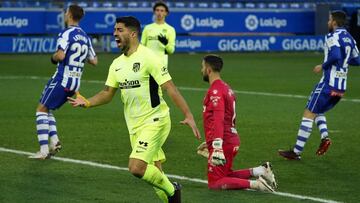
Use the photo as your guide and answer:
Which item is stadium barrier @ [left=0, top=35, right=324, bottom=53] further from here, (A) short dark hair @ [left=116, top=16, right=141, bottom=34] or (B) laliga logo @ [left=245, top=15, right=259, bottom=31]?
(A) short dark hair @ [left=116, top=16, right=141, bottom=34]

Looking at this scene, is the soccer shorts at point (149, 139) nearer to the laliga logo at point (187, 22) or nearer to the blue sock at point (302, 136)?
the blue sock at point (302, 136)

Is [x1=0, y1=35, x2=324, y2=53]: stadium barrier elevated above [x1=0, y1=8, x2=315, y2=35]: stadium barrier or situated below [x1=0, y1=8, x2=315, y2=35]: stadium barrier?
below

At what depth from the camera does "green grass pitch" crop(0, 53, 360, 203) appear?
1144 centimetres

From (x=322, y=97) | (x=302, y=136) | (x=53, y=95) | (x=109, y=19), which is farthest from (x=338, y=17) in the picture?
(x=109, y=19)

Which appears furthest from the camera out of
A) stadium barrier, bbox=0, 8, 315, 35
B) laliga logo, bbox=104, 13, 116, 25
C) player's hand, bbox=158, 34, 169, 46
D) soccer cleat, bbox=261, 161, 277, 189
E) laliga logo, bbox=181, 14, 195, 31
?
laliga logo, bbox=181, 14, 195, 31

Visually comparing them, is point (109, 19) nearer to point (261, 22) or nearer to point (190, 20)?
point (190, 20)

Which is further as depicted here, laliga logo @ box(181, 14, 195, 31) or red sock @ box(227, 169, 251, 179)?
laliga logo @ box(181, 14, 195, 31)

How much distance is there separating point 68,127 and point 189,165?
491 cm

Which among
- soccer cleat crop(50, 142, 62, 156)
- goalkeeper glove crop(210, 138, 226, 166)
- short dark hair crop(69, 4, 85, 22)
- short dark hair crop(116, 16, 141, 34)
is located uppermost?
short dark hair crop(116, 16, 141, 34)

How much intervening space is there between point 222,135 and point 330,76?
13.3 feet

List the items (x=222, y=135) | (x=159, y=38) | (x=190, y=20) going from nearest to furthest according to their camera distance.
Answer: (x=222, y=135), (x=159, y=38), (x=190, y=20)

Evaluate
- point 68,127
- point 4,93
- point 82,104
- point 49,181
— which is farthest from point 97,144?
point 4,93

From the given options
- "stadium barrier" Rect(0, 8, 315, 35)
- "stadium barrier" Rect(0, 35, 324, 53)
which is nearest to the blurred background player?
"stadium barrier" Rect(0, 35, 324, 53)

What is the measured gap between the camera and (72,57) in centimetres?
1455
